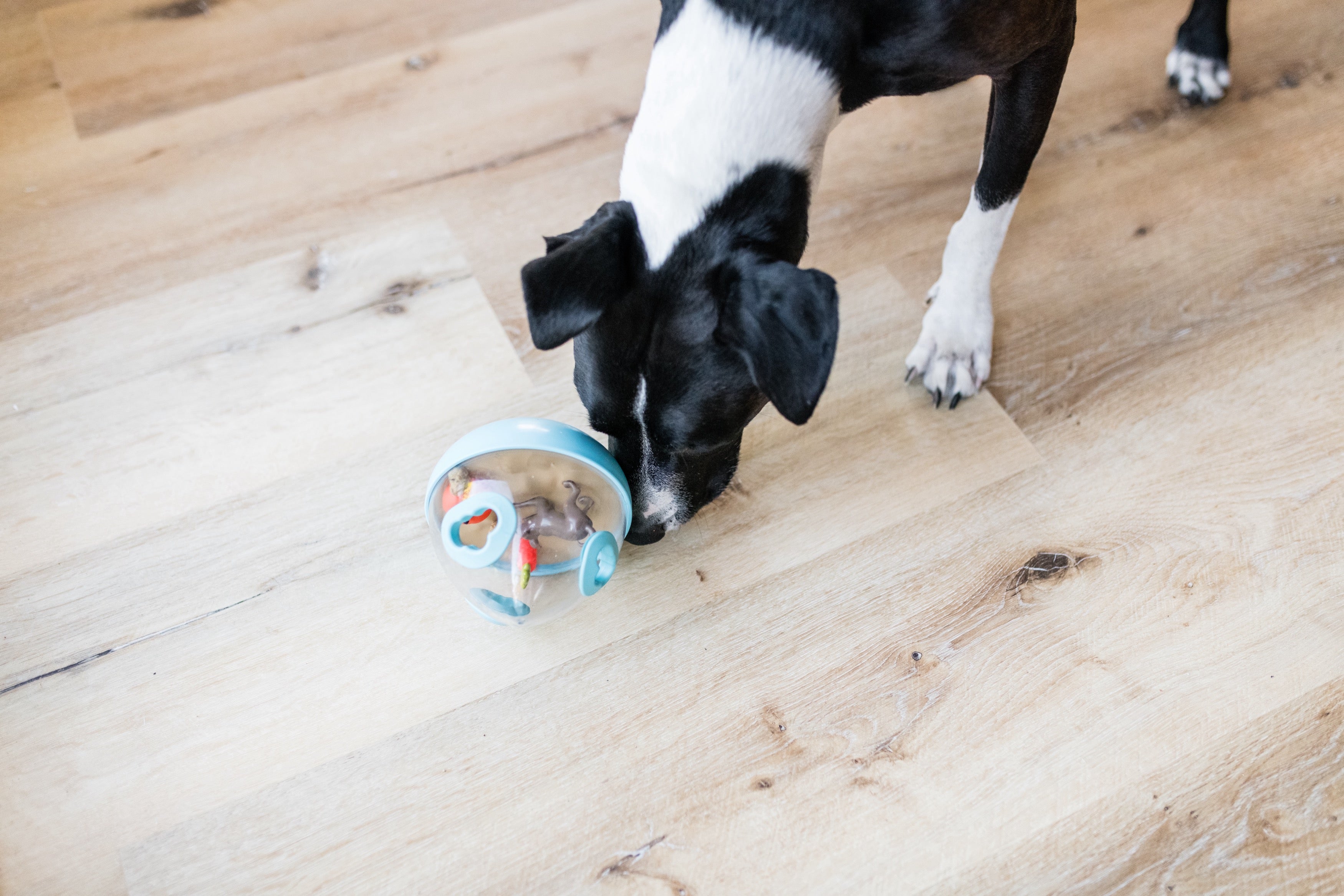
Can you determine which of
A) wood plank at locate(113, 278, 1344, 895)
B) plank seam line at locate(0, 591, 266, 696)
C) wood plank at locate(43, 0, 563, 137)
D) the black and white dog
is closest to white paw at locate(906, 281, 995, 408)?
wood plank at locate(113, 278, 1344, 895)

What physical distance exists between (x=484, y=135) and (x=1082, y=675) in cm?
159

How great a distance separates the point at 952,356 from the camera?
Result: 5.41 ft

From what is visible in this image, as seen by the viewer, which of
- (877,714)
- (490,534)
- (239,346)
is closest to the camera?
(490,534)

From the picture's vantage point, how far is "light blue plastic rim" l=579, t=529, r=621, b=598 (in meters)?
1.27

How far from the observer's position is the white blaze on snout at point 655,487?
1274mm

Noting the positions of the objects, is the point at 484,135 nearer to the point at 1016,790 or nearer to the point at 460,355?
the point at 460,355

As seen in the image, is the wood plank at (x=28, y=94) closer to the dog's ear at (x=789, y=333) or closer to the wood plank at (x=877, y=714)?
the wood plank at (x=877, y=714)

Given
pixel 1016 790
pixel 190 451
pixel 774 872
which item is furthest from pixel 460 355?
pixel 1016 790

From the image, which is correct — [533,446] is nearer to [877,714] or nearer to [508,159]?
[877,714]

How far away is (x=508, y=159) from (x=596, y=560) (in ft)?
3.54

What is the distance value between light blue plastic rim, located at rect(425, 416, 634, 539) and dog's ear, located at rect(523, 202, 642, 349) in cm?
17

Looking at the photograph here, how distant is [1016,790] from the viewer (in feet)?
4.29

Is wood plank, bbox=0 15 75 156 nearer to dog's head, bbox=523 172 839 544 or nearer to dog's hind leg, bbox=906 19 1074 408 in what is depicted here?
dog's head, bbox=523 172 839 544

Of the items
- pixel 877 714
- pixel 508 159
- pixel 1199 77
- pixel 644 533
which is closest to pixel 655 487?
pixel 644 533
